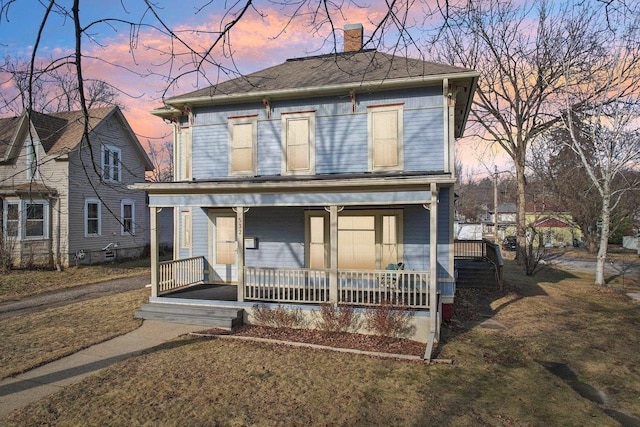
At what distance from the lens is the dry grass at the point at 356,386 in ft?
17.7

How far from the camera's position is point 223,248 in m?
12.8

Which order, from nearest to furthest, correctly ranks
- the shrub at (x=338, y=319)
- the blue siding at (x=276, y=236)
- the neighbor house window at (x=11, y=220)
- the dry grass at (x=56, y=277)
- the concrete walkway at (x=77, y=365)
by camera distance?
1. the concrete walkway at (x=77, y=365)
2. the shrub at (x=338, y=319)
3. the blue siding at (x=276, y=236)
4. the dry grass at (x=56, y=277)
5. the neighbor house window at (x=11, y=220)

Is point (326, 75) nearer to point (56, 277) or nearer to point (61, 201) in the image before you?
point (56, 277)

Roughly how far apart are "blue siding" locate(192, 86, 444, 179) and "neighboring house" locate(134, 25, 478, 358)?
1.3 inches

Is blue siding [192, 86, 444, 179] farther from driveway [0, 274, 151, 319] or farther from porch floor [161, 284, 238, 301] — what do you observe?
driveway [0, 274, 151, 319]

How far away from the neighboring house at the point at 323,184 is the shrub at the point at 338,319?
311 mm

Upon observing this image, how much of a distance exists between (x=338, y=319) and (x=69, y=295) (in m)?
10.7

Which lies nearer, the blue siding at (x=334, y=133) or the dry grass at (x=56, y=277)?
the blue siding at (x=334, y=133)

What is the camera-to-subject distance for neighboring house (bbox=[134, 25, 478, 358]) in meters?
9.59

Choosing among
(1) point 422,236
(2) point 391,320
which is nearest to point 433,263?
(2) point 391,320

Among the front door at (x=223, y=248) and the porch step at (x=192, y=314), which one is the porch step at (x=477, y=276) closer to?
the front door at (x=223, y=248)

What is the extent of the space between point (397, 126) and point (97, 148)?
1710 cm

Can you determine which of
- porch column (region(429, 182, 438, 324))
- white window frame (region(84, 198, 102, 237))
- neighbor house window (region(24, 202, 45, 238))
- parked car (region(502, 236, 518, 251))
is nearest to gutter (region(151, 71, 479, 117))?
porch column (region(429, 182, 438, 324))

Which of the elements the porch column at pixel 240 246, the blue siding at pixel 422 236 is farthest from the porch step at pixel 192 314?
the blue siding at pixel 422 236
